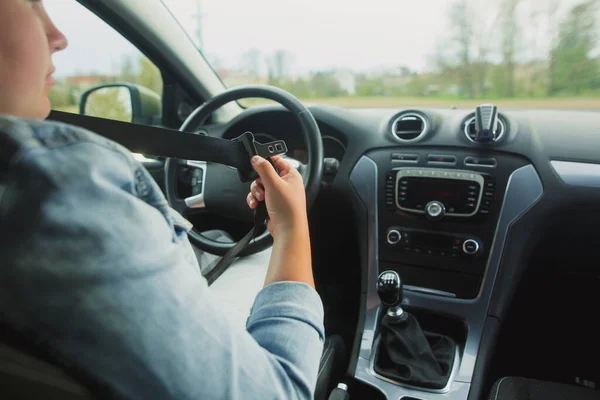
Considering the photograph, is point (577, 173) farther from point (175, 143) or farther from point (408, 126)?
point (175, 143)

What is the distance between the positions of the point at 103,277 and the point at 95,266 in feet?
0.04

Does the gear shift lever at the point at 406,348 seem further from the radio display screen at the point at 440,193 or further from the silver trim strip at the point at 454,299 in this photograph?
the radio display screen at the point at 440,193

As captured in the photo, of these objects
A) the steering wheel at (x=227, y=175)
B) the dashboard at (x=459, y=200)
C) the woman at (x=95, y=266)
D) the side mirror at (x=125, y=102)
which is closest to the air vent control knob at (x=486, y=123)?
the dashboard at (x=459, y=200)

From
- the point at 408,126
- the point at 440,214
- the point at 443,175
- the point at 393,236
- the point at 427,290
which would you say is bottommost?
the point at 427,290

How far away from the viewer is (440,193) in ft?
5.32

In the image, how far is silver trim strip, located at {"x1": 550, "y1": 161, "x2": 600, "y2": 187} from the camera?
1468mm

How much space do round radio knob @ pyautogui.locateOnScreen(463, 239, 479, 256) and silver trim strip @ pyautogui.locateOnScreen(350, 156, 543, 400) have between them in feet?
0.17

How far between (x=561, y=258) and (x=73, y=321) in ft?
5.64

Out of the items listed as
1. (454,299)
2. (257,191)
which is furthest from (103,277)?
(454,299)

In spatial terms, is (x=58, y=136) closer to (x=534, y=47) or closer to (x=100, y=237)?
(x=100, y=237)

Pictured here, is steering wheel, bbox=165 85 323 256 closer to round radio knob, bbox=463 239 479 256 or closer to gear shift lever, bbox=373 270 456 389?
gear shift lever, bbox=373 270 456 389

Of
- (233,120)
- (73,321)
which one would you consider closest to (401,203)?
(233,120)

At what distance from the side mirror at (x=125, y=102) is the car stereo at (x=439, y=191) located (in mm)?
1223

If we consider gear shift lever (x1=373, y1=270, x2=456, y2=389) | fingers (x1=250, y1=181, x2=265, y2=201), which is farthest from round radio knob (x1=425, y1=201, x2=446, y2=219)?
fingers (x1=250, y1=181, x2=265, y2=201)
